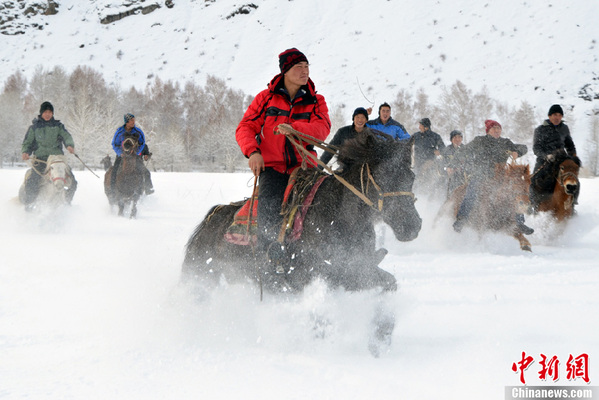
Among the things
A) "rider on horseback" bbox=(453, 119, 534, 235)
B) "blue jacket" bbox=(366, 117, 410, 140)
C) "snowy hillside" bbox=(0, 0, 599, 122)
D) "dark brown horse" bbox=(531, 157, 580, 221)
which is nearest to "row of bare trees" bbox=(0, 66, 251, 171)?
"snowy hillside" bbox=(0, 0, 599, 122)

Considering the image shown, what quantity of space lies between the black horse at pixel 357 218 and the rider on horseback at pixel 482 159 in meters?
4.88

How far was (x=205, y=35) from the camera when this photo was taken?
76.9 metres

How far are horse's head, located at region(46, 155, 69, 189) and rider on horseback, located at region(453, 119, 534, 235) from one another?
7.61 meters

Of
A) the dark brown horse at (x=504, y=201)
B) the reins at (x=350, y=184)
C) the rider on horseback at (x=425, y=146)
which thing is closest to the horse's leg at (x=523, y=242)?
the dark brown horse at (x=504, y=201)

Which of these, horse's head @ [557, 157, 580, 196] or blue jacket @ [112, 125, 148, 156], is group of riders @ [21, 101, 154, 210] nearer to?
blue jacket @ [112, 125, 148, 156]

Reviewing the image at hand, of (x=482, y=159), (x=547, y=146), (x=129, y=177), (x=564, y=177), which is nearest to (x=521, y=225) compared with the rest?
(x=564, y=177)

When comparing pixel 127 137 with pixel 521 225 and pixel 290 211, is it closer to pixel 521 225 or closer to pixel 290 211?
pixel 290 211

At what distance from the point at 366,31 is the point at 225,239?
68924mm

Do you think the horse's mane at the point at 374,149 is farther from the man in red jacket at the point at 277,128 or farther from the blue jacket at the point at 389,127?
the blue jacket at the point at 389,127

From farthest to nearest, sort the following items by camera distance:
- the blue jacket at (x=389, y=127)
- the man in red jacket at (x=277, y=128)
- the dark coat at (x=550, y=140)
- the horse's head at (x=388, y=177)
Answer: the blue jacket at (x=389, y=127) → the dark coat at (x=550, y=140) → the man in red jacket at (x=277, y=128) → the horse's head at (x=388, y=177)

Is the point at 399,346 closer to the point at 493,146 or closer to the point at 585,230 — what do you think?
the point at 493,146

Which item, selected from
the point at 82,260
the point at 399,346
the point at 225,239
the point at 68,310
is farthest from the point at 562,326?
the point at 82,260

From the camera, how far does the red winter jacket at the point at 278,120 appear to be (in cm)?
362

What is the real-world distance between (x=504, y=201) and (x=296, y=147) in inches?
203
